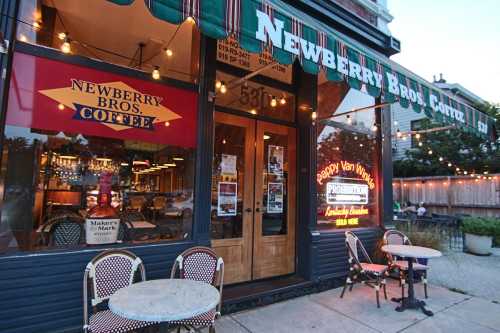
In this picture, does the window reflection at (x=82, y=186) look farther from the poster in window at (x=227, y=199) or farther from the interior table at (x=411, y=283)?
the interior table at (x=411, y=283)

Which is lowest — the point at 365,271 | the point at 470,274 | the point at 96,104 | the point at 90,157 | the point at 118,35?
→ the point at 470,274

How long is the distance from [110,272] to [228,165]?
7.83ft

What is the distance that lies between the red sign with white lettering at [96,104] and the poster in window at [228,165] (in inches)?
33.4

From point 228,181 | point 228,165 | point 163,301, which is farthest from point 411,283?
point 163,301

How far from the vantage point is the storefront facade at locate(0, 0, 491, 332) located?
292cm

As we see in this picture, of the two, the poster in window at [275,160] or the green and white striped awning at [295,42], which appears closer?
the green and white striped awning at [295,42]

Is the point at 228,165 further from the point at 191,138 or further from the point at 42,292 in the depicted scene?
the point at 42,292

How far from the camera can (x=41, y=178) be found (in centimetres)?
327

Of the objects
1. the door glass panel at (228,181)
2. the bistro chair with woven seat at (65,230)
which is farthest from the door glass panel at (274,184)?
the bistro chair with woven seat at (65,230)

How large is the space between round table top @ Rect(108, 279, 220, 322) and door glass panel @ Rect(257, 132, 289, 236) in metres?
2.53

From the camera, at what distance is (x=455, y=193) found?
15.0 meters

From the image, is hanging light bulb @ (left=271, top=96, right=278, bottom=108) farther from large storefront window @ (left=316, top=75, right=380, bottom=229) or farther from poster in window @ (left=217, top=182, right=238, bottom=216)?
poster in window @ (left=217, top=182, right=238, bottom=216)

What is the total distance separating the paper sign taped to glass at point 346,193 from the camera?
5.66 metres

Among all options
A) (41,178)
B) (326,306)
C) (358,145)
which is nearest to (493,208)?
(358,145)
